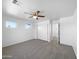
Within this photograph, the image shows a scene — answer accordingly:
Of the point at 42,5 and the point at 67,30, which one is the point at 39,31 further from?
the point at 42,5

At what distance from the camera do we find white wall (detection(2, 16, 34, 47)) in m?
4.23

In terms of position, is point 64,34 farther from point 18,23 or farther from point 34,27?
point 18,23

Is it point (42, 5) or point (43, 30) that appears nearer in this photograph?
point (42, 5)

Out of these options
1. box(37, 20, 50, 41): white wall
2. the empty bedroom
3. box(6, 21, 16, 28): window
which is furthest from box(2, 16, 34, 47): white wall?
box(37, 20, 50, 41): white wall

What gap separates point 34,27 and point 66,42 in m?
3.33

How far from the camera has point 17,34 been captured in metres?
5.15

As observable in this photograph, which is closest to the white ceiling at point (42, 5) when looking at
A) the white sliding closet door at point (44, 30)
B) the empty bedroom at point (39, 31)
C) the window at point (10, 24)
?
the empty bedroom at point (39, 31)

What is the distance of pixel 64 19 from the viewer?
484 cm

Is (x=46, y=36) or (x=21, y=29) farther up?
(x=21, y=29)

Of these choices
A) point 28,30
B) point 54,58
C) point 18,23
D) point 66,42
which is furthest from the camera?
point 28,30

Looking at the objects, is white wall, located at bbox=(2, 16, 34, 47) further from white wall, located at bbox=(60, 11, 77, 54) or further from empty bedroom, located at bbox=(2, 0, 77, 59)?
white wall, located at bbox=(60, 11, 77, 54)

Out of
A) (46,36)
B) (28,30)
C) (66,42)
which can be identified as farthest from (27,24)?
(66,42)

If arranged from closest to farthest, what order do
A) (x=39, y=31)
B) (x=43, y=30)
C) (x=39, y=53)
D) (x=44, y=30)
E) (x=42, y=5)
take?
(x=42, y=5) → (x=39, y=53) → (x=44, y=30) → (x=43, y=30) → (x=39, y=31)

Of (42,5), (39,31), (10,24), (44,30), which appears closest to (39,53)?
(42,5)
